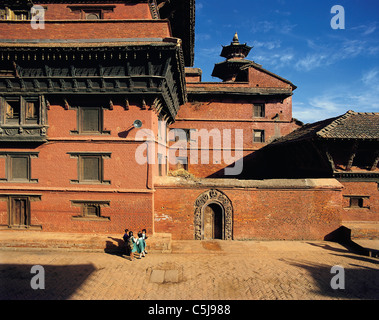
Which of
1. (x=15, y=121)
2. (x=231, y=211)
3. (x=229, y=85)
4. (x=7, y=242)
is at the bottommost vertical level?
(x=7, y=242)

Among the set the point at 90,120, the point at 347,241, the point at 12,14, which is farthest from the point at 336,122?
the point at 12,14

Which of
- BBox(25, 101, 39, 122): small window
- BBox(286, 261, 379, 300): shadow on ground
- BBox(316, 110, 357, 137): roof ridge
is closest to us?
BBox(286, 261, 379, 300): shadow on ground

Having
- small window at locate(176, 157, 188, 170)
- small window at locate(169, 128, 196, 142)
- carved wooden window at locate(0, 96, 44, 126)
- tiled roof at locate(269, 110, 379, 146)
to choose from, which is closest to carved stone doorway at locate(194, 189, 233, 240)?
tiled roof at locate(269, 110, 379, 146)

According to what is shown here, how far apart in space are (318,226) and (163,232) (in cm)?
926

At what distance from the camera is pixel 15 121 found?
1189 centimetres

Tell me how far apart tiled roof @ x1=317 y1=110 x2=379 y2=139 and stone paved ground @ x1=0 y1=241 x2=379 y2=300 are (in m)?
6.43

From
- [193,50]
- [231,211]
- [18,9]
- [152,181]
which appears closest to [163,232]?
[152,181]

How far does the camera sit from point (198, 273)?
30.1 ft

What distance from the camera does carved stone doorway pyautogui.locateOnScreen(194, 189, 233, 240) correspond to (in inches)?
499

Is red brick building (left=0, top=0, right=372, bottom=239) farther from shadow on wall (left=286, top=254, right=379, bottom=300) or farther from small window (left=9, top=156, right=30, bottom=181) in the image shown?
shadow on wall (left=286, top=254, right=379, bottom=300)

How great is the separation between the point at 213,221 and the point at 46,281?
8523 millimetres

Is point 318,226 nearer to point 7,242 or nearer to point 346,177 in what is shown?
point 346,177

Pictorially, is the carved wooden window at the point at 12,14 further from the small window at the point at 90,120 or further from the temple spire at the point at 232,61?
the temple spire at the point at 232,61

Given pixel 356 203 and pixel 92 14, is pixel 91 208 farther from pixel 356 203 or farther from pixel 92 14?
pixel 356 203
